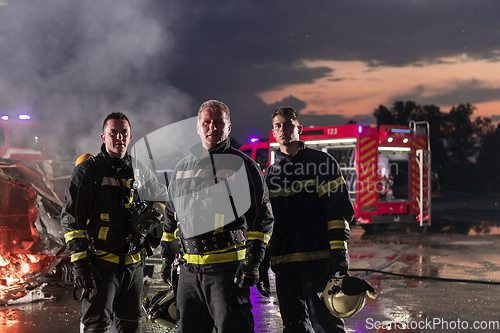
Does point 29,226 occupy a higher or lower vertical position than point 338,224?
lower

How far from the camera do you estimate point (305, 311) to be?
10.8 ft

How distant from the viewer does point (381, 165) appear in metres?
11.2

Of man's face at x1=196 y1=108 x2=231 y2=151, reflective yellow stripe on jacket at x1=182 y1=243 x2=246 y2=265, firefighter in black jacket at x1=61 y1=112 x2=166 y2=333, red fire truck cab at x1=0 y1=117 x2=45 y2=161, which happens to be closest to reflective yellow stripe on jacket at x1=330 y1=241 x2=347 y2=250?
reflective yellow stripe on jacket at x1=182 y1=243 x2=246 y2=265

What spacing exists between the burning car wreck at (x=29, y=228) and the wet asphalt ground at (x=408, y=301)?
0.95 feet

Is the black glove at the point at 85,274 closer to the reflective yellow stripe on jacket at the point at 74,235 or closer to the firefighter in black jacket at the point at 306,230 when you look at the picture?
the reflective yellow stripe on jacket at the point at 74,235

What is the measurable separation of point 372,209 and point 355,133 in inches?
69.2

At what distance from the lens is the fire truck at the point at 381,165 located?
33.4 feet

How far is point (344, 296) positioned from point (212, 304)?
37.4 inches

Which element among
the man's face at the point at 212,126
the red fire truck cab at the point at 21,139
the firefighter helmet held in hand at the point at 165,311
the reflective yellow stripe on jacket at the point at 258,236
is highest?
the red fire truck cab at the point at 21,139

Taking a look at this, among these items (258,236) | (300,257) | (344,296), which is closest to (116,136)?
(258,236)

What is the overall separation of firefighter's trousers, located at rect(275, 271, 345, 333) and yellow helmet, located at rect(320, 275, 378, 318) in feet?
0.21

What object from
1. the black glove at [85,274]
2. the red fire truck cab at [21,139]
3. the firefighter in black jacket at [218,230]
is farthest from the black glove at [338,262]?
the red fire truck cab at [21,139]

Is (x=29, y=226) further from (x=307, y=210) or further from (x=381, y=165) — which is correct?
(x=381, y=165)

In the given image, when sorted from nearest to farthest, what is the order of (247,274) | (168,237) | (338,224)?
(247,274) < (168,237) < (338,224)
